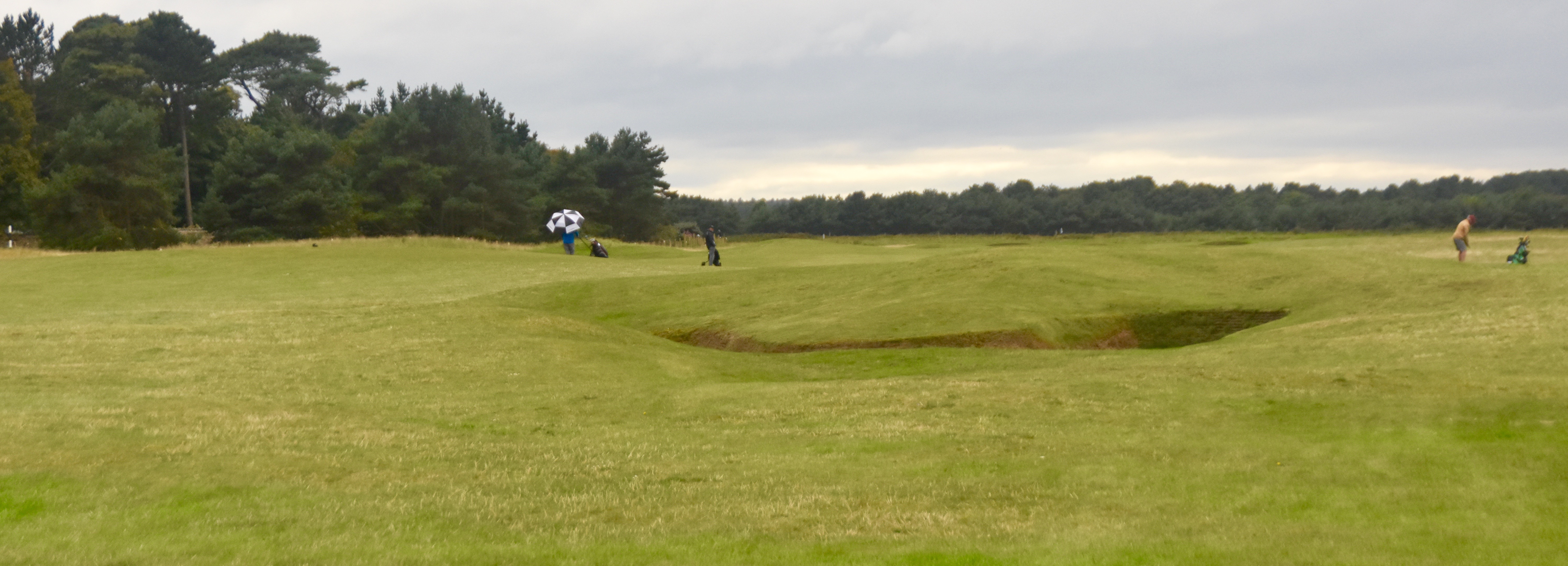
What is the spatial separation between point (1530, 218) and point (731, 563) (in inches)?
4828

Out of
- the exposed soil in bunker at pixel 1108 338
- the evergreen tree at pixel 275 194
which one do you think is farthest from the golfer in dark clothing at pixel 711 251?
the evergreen tree at pixel 275 194

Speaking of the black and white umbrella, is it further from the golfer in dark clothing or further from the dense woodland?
the dense woodland

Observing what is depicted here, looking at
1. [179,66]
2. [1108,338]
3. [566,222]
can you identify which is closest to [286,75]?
[179,66]

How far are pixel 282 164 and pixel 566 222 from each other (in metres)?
27.4

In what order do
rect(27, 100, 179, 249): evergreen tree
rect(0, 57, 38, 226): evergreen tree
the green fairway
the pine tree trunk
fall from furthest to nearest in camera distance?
the pine tree trunk
rect(0, 57, 38, 226): evergreen tree
rect(27, 100, 179, 249): evergreen tree
the green fairway

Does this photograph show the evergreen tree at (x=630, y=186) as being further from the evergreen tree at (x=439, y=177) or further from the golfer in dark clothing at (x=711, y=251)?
the golfer in dark clothing at (x=711, y=251)

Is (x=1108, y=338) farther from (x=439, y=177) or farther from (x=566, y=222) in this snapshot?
(x=439, y=177)

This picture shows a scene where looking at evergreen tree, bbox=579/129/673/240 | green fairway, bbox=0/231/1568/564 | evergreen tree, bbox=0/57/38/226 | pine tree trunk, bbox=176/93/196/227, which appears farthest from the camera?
evergreen tree, bbox=579/129/673/240

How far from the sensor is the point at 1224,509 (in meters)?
9.01

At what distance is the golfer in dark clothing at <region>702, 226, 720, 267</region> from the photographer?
1976 inches

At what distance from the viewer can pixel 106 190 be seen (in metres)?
71.0

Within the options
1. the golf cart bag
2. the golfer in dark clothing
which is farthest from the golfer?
the golfer in dark clothing

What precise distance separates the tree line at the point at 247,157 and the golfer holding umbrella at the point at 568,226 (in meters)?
21.7

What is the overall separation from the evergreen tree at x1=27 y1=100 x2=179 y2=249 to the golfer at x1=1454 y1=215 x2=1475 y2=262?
7004 cm
